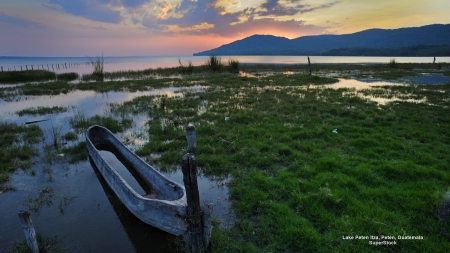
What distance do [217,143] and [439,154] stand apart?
6156mm

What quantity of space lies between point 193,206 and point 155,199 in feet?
2.64

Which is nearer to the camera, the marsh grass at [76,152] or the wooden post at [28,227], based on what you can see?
the wooden post at [28,227]

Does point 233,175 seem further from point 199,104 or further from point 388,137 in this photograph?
point 199,104

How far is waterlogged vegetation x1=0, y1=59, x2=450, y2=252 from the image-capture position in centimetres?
362

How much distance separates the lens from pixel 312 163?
19.1 feet

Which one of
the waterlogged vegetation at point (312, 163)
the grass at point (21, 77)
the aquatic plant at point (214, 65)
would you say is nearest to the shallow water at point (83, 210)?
the waterlogged vegetation at point (312, 163)

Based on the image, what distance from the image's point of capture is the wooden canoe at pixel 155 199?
3236mm

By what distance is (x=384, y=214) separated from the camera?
3.88m

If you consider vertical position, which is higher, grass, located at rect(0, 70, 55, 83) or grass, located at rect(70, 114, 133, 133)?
grass, located at rect(0, 70, 55, 83)

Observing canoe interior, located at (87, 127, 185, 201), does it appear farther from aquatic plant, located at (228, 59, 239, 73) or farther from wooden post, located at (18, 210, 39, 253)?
aquatic plant, located at (228, 59, 239, 73)

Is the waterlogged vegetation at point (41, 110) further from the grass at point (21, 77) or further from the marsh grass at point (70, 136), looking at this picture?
the grass at point (21, 77)

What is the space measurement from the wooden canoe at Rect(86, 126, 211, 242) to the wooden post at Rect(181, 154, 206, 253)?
8 cm

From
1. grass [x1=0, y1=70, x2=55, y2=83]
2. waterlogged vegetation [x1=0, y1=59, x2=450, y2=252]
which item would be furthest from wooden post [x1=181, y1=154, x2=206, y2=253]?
grass [x1=0, y1=70, x2=55, y2=83]

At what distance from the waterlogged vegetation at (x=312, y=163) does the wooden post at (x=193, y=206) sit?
0.31 metres
